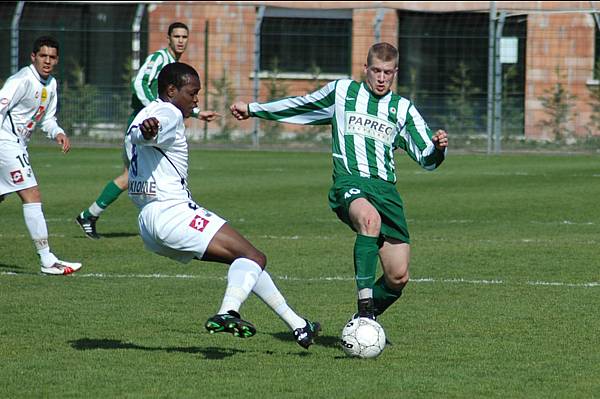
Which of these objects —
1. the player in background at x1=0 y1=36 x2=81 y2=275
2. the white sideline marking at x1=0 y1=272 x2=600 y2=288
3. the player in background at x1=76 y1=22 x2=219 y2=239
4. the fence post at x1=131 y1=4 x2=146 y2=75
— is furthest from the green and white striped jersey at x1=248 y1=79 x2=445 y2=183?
the fence post at x1=131 y1=4 x2=146 y2=75

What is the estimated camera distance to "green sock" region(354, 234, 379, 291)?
7.21 metres

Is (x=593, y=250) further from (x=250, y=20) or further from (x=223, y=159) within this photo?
(x=250, y=20)

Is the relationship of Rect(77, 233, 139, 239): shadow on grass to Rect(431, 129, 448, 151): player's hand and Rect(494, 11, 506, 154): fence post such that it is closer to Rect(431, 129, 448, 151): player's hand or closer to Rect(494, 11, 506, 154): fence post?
Rect(431, 129, 448, 151): player's hand

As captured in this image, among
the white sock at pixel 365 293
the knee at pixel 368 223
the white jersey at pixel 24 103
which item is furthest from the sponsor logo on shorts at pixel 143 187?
the white jersey at pixel 24 103

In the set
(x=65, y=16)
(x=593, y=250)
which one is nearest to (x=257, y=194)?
(x=593, y=250)

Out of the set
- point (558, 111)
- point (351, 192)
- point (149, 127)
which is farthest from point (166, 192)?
point (558, 111)

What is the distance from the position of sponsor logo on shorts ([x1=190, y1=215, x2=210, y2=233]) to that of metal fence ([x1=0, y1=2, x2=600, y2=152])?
19247 mm

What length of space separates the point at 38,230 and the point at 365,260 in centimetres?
408

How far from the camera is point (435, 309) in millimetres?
8594

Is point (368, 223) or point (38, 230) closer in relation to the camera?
point (368, 223)

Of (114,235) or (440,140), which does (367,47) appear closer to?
(114,235)

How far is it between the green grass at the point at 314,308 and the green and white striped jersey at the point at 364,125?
3.38ft

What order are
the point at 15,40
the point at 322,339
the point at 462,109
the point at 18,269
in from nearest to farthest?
the point at 322,339, the point at 18,269, the point at 462,109, the point at 15,40

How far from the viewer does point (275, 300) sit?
7.04m
